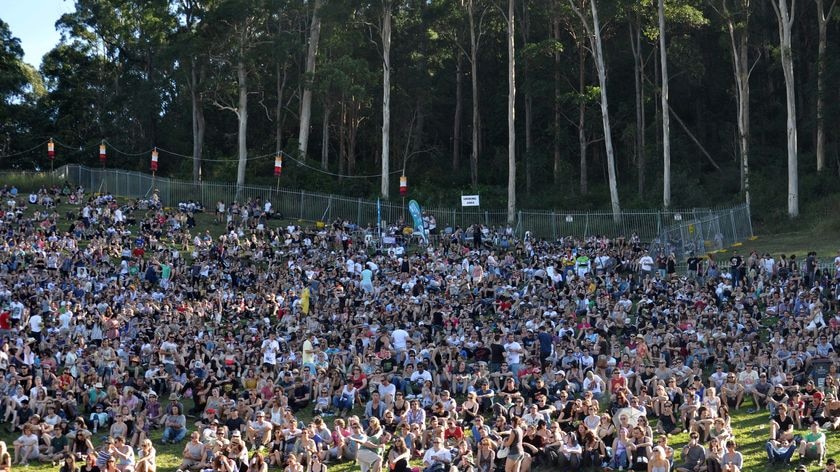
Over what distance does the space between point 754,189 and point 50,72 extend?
39.8 metres

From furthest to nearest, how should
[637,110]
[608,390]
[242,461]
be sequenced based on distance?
[637,110]
[608,390]
[242,461]

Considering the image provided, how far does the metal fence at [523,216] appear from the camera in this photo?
122 ft

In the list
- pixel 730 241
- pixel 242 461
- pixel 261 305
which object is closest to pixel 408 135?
pixel 730 241

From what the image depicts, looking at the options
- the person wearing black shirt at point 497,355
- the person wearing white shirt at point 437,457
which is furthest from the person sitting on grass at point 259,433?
the person wearing black shirt at point 497,355

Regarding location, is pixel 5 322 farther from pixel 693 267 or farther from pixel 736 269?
pixel 736 269

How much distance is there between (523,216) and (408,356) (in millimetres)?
19626

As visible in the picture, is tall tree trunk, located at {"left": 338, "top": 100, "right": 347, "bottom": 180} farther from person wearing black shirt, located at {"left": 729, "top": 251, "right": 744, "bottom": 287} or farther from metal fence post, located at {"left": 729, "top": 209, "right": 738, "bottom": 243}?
person wearing black shirt, located at {"left": 729, "top": 251, "right": 744, "bottom": 287}

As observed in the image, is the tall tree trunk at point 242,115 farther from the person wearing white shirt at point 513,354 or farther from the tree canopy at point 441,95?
the person wearing white shirt at point 513,354

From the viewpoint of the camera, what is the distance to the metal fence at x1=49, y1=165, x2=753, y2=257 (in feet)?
122

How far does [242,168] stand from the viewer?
50625mm

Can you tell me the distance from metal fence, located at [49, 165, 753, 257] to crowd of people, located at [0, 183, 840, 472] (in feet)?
9.39

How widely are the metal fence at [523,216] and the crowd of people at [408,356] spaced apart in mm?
2862

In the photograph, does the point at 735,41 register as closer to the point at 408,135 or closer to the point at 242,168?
the point at 408,135

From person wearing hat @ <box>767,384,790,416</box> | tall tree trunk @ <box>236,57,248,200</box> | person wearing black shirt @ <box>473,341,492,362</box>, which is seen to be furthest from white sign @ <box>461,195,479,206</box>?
person wearing hat @ <box>767,384,790,416</box>
